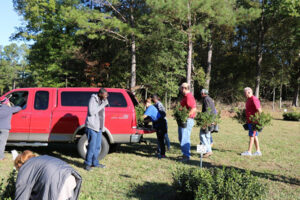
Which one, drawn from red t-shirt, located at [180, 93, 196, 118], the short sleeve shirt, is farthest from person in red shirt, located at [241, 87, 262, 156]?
the short sleeve shirt

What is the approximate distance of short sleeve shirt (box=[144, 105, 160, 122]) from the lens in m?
7.07

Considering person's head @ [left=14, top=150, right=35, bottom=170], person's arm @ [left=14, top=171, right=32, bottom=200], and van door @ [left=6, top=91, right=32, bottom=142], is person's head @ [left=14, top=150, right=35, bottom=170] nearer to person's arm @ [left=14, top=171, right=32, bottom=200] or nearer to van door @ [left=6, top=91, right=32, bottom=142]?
person's arm @ [left=14, top=171, right=32, bottom=200]

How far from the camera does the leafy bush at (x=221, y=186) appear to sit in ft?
11.8

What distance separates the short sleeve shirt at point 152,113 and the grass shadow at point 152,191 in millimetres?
2207

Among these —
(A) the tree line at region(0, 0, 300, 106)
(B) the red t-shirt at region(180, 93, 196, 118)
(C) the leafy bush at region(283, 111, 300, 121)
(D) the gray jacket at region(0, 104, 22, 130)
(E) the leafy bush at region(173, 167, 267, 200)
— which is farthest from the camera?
(C) the leafy bush at region(283, 111, 300, 121)

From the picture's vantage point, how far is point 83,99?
7.23 metres

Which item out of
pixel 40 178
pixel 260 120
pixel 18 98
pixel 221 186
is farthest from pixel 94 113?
pixel 260 120

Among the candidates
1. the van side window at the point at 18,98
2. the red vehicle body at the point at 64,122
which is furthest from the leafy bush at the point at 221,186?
the van side window at the point at 18,98

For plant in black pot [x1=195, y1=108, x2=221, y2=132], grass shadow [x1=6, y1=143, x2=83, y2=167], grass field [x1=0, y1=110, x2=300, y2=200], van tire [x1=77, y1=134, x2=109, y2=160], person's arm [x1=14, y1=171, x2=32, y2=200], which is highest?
plant in black pot [x1=195, y1=108, x2=221, y2=132]

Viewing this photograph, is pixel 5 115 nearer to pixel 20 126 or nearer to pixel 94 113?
pixel 20 126

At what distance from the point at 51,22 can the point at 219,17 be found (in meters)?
15.4

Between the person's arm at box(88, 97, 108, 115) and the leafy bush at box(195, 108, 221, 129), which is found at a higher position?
the person's arm at box(88, 97, 108, 115)

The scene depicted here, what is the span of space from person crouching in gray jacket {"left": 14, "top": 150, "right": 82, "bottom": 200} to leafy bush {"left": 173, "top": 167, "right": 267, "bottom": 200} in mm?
1821

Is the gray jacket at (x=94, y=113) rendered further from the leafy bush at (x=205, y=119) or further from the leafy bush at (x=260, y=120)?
the leafy bush at (x=260, y=120)
